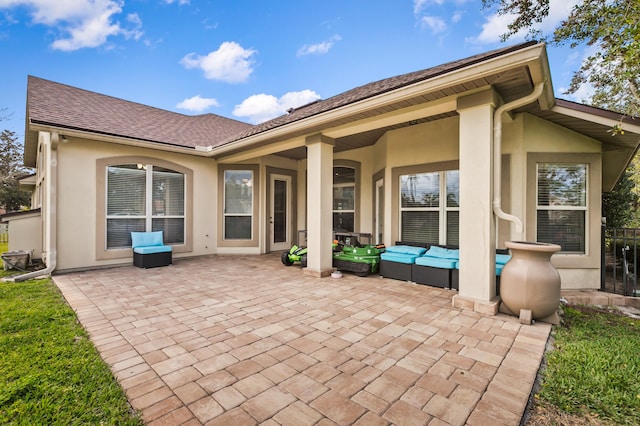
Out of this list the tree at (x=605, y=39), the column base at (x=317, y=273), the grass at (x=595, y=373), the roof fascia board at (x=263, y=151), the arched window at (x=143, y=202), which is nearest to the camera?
the grass at (x=595, y=373)

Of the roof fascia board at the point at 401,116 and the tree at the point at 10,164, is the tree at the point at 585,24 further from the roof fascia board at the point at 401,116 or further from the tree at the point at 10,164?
the tree at the point at 10,164

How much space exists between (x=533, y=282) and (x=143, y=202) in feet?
25.3

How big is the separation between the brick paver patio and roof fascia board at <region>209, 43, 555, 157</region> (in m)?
2.85

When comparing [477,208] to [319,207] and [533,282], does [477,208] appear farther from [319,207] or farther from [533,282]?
[319,207]

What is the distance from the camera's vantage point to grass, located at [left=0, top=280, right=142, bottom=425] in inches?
64.4

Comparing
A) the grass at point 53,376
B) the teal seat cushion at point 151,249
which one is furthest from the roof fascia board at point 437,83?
the grass at point 53,376

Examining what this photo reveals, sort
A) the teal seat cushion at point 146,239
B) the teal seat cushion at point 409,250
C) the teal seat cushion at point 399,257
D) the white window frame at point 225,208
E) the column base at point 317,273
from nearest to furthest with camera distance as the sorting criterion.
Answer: the teal seat cushion at point 399,257 < the teal seat cushion at point 409,250 < the column base at point 317,273 < the teal seat cushion at point 146,239 < the white window frame at point 225,208

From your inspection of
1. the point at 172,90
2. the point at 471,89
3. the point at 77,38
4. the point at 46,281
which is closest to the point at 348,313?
the point at 471,89

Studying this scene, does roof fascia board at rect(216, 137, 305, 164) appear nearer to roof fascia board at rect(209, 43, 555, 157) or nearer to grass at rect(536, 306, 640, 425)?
roof fascia board at rect(209, 43, 555, 157)

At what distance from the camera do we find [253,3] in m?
8.42

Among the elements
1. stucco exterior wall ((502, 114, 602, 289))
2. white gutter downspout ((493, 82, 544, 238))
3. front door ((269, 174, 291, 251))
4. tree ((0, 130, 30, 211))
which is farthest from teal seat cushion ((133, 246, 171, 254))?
tree ((0, 130, 30, 211))

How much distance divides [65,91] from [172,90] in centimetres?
765

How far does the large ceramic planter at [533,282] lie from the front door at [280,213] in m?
6.66

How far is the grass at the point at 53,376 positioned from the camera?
1637 millimetres
